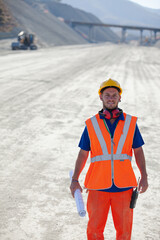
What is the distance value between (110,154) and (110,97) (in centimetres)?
58

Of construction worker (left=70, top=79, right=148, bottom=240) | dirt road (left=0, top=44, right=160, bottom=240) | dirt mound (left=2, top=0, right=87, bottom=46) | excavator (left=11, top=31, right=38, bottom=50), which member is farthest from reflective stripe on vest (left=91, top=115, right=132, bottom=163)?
dirt mound (left=2, top=0, right=87, bottom=46)

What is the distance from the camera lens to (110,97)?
2.94 metres

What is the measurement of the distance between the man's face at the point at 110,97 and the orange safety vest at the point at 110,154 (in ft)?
0.65

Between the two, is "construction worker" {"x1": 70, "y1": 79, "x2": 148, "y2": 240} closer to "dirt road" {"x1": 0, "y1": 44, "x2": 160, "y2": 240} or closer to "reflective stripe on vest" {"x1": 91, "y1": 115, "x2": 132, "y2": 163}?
"reflective stripe on vest" {"x1": 91, "y1": 115, "x2": 132, "y2": 163}

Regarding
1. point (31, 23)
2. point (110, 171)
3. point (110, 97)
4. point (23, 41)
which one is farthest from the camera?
point (31, 23)

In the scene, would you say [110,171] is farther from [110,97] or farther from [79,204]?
[110,97]

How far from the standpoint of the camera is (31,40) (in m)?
39.8

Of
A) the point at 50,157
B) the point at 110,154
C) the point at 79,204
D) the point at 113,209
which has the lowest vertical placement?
the point at 50,157

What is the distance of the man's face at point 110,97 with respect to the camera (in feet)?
9.59

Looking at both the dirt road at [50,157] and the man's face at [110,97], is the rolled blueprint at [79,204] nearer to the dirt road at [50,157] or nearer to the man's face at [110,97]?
the man's face at [110,97]

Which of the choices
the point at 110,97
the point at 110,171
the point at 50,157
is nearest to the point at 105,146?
the point at 110,171

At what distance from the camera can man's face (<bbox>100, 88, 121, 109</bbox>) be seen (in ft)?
9.59

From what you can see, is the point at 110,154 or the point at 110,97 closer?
the point at 110,154

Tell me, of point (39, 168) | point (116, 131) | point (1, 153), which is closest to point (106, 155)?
point (116, 131)
